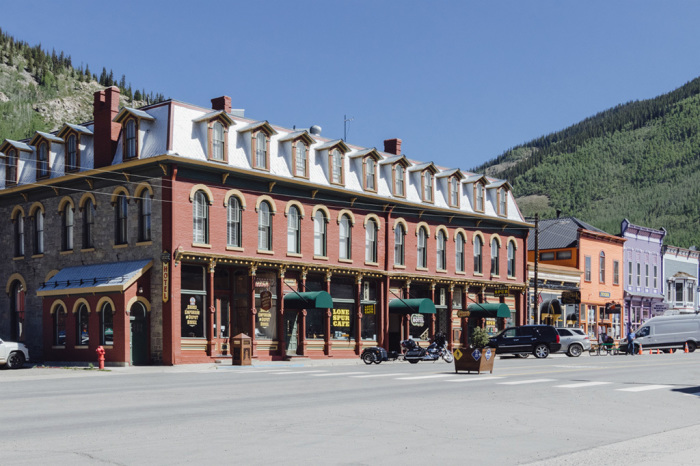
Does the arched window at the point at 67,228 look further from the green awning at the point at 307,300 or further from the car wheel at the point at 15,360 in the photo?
the green awning at the point at 307,300

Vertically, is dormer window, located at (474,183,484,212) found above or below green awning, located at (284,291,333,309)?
above

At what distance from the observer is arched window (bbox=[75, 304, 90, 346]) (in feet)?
123

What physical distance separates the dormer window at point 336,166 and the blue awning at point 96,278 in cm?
1155

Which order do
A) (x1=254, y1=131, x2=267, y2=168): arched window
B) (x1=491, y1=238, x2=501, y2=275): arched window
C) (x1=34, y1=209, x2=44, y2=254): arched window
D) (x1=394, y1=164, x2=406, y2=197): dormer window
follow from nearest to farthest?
(x1=254, y1=131, x2=267, y2=168): arched window, (x1=34, y1=209, x2=44, y2=254): arched window, (x1=394, y1=164, x2=406, y2=197): dormer window, (x1=491, y1=238, x2=501, y2=275): arched window

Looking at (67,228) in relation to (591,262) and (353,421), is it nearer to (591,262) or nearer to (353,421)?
(353,421)

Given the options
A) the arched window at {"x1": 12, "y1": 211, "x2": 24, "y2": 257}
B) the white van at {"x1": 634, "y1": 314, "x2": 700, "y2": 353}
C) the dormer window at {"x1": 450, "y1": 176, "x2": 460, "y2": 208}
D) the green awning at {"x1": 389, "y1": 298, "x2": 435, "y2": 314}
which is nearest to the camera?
the arched window at {"x1": 12, "y1": 211, "x2": 24, "y2": 257}

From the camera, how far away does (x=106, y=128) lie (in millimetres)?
38969

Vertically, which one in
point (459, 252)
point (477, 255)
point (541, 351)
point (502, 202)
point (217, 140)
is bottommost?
point (541, 351)

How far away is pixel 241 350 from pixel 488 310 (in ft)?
71.2

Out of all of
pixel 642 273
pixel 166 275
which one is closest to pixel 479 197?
pixel 166 275

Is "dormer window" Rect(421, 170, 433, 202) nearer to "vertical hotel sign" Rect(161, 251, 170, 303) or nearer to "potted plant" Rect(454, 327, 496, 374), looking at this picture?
"vertical hotel sign" Rect(161, 251, 170, 303)

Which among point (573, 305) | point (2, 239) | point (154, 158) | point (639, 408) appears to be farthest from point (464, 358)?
point (573, 305)

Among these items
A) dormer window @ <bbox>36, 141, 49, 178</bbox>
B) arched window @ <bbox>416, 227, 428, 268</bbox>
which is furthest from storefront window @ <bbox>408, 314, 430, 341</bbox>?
dormer window @ <bbox>36, 141, 49, 178</bbox>

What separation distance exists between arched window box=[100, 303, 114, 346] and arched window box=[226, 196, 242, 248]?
590 centimetres
